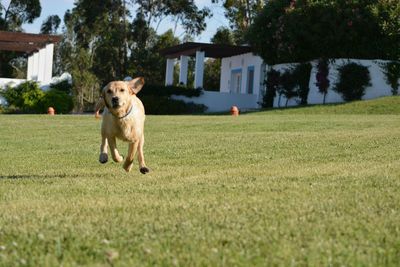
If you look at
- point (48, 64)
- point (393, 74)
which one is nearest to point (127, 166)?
point (393, 74)

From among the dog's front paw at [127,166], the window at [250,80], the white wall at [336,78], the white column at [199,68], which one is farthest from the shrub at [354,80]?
the dog's front paw at [127,166]

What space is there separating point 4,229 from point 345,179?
11.7ft

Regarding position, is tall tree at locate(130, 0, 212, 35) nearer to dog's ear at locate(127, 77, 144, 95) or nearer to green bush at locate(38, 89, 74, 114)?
green bush at locate(38, 89, 74, 114)

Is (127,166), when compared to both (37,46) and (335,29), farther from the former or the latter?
(37,46)

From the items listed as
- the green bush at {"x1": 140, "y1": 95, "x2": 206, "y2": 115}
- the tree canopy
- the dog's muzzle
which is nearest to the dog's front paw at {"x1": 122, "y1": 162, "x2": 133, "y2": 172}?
the dog's muzzle

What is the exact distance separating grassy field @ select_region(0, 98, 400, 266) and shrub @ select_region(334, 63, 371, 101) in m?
21.8

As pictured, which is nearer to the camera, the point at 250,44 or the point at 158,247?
the point at 158,247

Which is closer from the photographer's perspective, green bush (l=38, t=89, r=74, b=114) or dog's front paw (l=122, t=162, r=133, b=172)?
dog's front paw (l=122, t=162, r=133, b=172)

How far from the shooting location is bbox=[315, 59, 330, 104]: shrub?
106ft

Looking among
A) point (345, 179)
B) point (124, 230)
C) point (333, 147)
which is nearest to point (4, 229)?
point (124, 230)

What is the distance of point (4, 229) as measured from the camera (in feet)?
14.7

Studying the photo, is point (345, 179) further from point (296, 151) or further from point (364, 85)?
point (364, 85)

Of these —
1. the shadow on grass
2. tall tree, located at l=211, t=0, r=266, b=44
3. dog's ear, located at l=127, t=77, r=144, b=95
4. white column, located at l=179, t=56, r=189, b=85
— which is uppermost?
tall tree, located at l=211, t=0, r=266, b=44

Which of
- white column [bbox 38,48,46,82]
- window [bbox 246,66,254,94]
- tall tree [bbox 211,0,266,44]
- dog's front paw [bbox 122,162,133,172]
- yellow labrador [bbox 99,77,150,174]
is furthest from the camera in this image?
tall tree [bbox 211,0,266,44]
